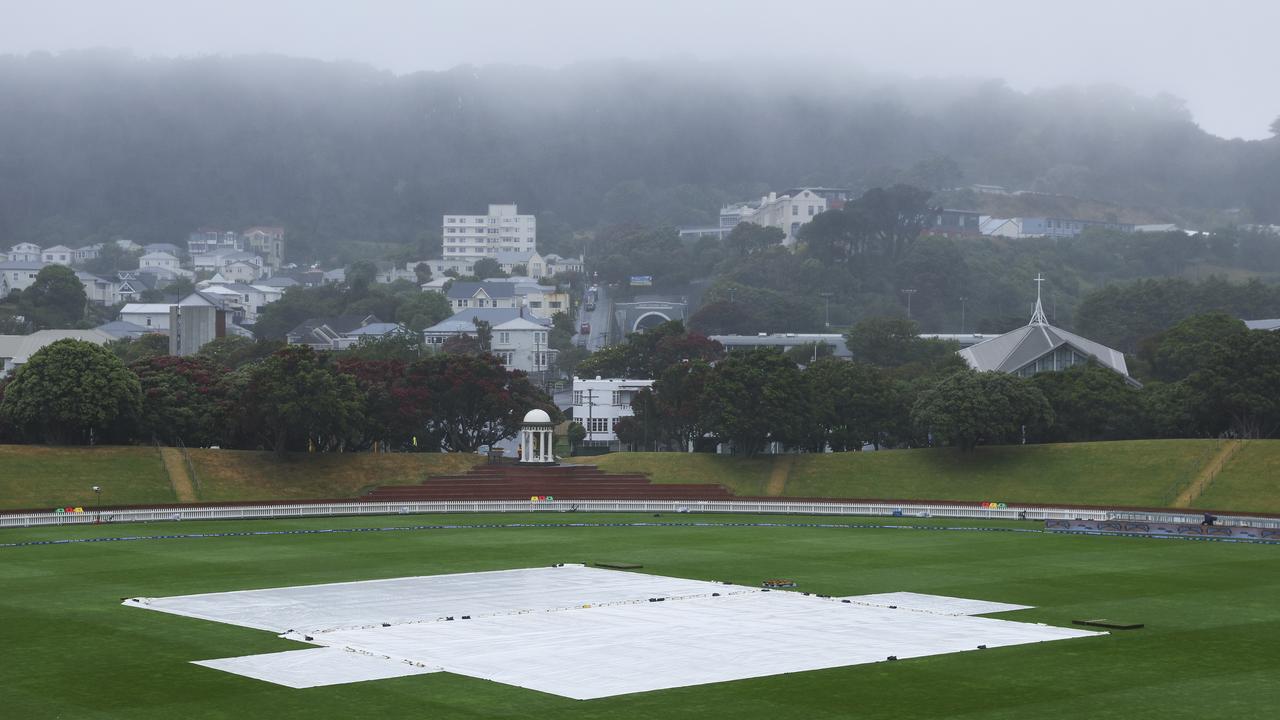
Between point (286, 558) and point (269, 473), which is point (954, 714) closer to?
point (286, 558)

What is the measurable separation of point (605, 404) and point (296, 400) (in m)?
41.0

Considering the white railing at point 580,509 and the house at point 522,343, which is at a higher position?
the house at point 522,343

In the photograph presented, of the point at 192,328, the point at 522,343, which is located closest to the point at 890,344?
the point at 522,343

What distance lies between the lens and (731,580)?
4791 cm

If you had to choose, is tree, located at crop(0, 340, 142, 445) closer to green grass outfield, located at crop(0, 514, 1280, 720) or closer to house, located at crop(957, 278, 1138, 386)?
green grass outfield, located at crop(0, 514, 1280, 720)

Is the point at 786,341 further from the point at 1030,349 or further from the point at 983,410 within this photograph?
the point at 983,410

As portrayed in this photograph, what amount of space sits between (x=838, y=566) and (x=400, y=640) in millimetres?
21367

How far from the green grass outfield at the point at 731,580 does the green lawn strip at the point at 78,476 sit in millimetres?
11272

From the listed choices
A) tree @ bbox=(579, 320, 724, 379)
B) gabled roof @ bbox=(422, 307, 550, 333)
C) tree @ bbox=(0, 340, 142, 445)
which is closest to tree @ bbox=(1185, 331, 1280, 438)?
tree @ bbox=(579, 320, 724, 379)

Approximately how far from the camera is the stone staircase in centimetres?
8500

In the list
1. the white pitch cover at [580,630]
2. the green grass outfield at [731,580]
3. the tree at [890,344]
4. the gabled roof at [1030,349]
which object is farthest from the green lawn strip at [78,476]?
the tree at [890,344]

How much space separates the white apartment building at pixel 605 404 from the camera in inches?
4833

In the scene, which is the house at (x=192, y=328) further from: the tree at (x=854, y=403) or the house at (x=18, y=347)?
the tree at (x=854, y=403)

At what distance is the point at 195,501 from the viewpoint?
79750 millimetres
